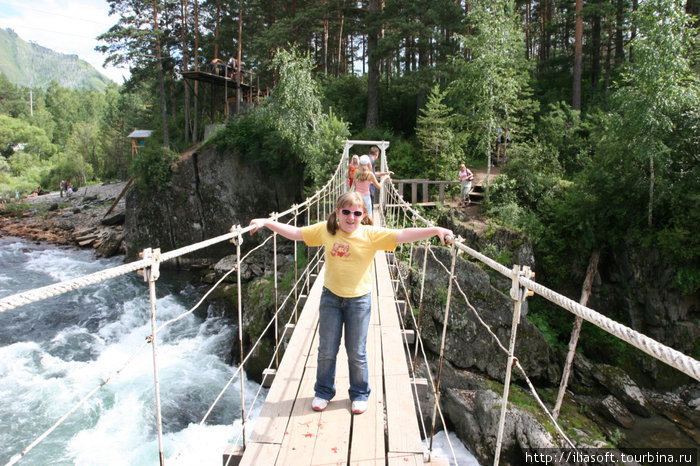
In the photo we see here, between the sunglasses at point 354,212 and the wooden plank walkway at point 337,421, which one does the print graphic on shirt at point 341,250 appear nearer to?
the sunglasses at point 354,212

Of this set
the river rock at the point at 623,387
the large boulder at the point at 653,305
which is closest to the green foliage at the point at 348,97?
the large boulder at the point at 653,305

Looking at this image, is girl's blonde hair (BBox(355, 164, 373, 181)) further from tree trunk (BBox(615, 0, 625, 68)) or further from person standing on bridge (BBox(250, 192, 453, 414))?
tree trunk (BBox(615, 0, 625, 68))

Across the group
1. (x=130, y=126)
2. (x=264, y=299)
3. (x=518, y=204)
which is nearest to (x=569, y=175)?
(x=518, y=204)

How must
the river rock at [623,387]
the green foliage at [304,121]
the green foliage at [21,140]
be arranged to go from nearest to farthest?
1. the river rock at [623,387]
2. the green foliage at [304,121]
3. the green foliage at [21,140]

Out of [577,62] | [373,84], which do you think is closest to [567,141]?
[577,62]

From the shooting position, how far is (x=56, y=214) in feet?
81.3

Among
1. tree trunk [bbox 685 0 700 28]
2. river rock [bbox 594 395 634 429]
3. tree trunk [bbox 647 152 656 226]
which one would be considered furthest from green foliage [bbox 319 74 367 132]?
river rock [bbox 594 395 634 429]

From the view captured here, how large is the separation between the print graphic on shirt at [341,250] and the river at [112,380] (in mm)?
2720

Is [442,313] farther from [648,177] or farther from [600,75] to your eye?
[600,75]

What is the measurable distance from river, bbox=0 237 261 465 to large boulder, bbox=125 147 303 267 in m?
3.90

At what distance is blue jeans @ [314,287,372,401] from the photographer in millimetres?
2150

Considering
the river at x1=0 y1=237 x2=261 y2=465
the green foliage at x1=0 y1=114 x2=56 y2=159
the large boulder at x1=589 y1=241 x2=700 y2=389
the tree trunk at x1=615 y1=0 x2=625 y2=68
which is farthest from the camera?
the green foliage at x1=0 y1=114 x2=56 y2=159

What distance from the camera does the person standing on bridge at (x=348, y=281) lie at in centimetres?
211

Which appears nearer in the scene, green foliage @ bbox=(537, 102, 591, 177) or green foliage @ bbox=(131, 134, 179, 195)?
green foliage @ bbox=(537, 102, 591, 177)
